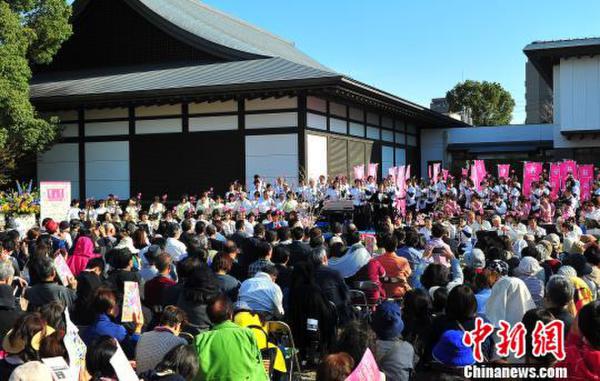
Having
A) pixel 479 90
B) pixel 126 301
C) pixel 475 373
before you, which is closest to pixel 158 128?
pixel 126 301

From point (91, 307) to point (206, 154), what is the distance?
1327 cm

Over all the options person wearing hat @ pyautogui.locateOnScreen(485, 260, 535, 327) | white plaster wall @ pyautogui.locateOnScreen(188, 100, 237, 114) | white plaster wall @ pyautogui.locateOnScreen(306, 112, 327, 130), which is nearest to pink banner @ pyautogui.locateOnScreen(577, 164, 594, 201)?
white plaster wall @ pyautogui.locateOnScreen(306, 112, 327, 130)

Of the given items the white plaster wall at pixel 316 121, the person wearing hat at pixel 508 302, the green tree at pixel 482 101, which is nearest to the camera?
the person wearing hat at pixel 508 302

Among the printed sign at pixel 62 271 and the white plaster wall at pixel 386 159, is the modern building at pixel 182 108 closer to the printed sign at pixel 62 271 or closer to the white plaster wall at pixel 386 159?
the white plaster wall at pixel 386 159

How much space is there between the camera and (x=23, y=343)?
355 cm

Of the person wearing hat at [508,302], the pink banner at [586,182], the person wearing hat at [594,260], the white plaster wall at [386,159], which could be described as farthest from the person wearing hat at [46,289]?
the white plaster wall at [386,159]

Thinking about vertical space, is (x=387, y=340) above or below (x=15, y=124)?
below

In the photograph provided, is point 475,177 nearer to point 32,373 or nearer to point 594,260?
point 594,260

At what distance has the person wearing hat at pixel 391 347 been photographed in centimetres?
369

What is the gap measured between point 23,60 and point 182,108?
4.44 metres

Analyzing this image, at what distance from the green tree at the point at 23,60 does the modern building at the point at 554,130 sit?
51.9 ft

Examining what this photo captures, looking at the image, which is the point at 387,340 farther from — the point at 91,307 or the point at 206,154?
the point at 206,154

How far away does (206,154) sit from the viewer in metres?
17.3

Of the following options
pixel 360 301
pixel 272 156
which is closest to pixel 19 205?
pixel 272 156
